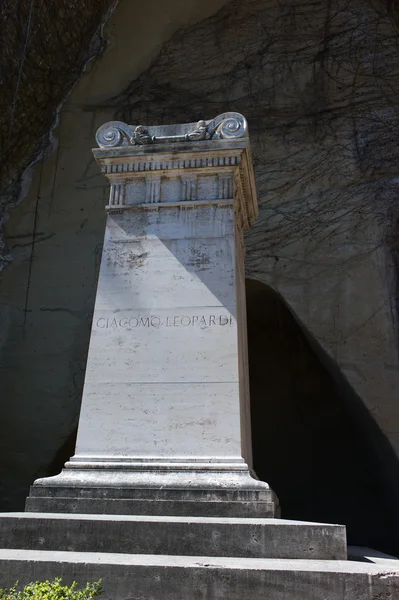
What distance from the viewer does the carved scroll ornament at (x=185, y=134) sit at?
5757 millimetres

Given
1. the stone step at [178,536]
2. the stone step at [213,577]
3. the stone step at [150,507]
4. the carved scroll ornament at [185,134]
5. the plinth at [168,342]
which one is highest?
the carved scroll ornament at [185,134]

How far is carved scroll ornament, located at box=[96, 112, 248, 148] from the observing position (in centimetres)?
576

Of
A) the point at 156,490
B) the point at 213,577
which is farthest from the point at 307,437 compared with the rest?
the point at 213,577

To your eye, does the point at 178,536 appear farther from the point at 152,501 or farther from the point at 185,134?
the point at 185,134

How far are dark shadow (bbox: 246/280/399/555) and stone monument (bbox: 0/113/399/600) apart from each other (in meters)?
5.78

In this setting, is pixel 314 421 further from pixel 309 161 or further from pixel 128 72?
pixel 128 72

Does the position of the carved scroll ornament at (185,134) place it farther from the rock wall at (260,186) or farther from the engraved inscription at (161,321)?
the rock wall at (260,186)

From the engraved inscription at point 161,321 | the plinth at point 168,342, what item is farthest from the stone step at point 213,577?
the engraved inscription at point 161,321

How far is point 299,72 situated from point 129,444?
425 inches

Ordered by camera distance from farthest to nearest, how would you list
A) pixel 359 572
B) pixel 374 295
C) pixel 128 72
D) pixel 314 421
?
pixel 128 72
pixel 314 421
pixel 374 295
pixel 359 572

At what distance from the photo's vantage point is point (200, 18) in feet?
45.8

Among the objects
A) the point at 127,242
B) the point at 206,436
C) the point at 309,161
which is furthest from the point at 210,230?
the point at 309,161

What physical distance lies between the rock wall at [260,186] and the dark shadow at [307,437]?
102 cm

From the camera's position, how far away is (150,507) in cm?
437
